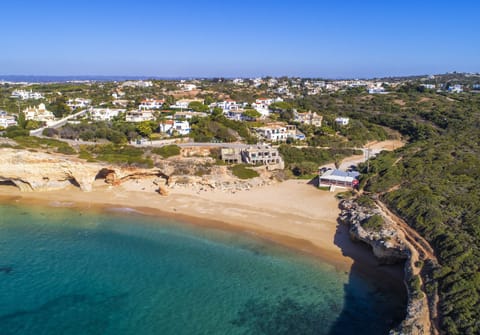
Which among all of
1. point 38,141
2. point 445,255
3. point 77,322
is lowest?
point 77,322

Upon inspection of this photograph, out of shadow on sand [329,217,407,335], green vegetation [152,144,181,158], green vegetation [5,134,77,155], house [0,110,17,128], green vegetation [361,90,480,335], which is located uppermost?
house [0,110,17,128]

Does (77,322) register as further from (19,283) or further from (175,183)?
(175,183)

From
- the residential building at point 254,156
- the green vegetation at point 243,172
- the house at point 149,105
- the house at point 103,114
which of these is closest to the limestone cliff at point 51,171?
the green vegetation at point 243,172

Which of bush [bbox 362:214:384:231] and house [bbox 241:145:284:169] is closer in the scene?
bush [bbox 362:214:384:231]

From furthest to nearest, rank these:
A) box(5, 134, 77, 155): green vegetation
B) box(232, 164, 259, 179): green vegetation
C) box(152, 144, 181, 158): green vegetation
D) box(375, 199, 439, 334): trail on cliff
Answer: box(152, 144, 181, 158): green vegetation → box(5, 134, 77, 155): green vegetation → box(232, 164, 259, 179): green vegetation → box(375, 199, 439, 334): trail on cliff

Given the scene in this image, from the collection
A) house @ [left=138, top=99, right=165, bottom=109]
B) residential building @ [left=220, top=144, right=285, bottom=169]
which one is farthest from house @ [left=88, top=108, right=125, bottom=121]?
residential building @ [left=220, top=144, right=285, bottom=169]

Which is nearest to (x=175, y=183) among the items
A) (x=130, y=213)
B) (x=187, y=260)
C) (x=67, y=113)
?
(x=130, y=213)

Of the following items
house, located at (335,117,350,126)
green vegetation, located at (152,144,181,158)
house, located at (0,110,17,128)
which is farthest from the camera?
house, located at (335,117,350,126)

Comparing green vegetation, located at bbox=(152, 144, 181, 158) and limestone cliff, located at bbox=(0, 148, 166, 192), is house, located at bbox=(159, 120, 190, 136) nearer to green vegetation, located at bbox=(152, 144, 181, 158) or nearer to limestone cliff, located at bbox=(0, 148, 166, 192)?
green vegetation, located at bbox=(152, 144, 181, 158)
